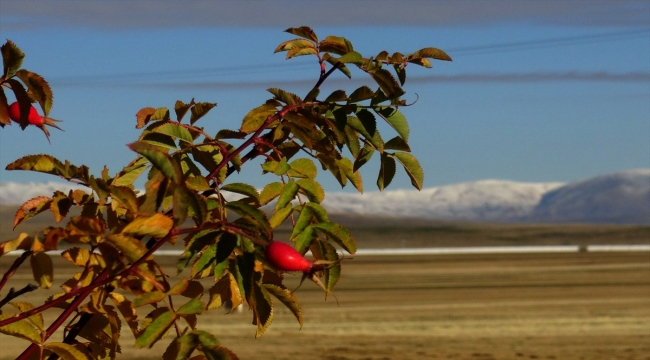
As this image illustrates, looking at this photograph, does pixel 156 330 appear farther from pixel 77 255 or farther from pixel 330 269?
pixel 330 269

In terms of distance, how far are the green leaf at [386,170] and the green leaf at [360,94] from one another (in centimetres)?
18

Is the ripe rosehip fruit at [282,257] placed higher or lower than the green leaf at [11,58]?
lower

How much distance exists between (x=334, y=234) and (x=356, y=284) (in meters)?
27.0

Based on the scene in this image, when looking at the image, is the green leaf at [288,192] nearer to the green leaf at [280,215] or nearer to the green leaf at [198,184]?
the green leaf at [280,215]

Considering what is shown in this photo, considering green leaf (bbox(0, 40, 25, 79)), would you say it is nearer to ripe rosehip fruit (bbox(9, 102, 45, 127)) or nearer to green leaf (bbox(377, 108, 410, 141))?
ripe rosehip fruit (bbox(9, 102, 45, 127))

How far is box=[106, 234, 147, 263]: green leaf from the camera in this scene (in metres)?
1.43

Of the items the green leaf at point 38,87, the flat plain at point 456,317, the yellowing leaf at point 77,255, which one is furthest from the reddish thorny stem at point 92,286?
the flat plain at point 456,317

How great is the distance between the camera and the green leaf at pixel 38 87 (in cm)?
177

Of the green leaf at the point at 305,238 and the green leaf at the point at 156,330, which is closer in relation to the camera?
the green leaf at the point at 156,330

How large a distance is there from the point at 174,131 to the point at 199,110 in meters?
0.15

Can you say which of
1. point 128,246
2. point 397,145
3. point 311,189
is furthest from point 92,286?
point 397,145

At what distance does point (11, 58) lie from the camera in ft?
5.69

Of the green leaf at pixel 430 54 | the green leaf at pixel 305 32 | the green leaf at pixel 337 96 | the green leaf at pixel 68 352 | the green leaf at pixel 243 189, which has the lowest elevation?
the green leaf at pixel 68 352

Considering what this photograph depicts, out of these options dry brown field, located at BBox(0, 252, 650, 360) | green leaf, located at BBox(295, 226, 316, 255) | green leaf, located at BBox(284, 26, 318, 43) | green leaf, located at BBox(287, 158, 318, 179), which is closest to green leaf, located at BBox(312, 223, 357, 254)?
green leaf, located at BBox(295, 226, 316, 255)
